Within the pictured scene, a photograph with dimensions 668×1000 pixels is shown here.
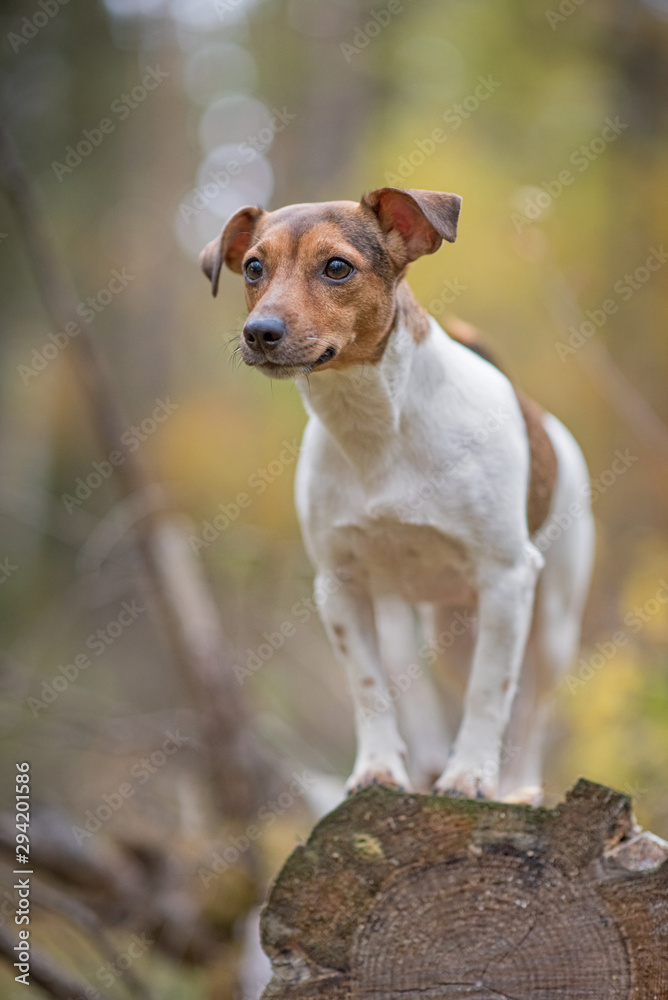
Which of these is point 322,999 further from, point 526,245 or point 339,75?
point 339,75

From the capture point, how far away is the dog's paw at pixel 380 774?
3.76 metres

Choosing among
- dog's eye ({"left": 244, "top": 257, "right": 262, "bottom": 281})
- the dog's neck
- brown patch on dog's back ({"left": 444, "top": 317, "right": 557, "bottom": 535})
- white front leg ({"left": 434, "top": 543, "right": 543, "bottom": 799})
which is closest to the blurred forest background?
brown patch on dog's back ({"left": 444, "top": 317, "right": 557, "bottom": 535})

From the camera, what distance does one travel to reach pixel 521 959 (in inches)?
114

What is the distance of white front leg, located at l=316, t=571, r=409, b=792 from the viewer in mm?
3834

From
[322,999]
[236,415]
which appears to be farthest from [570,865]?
[236,415]

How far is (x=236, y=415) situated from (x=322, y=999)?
15234mm
